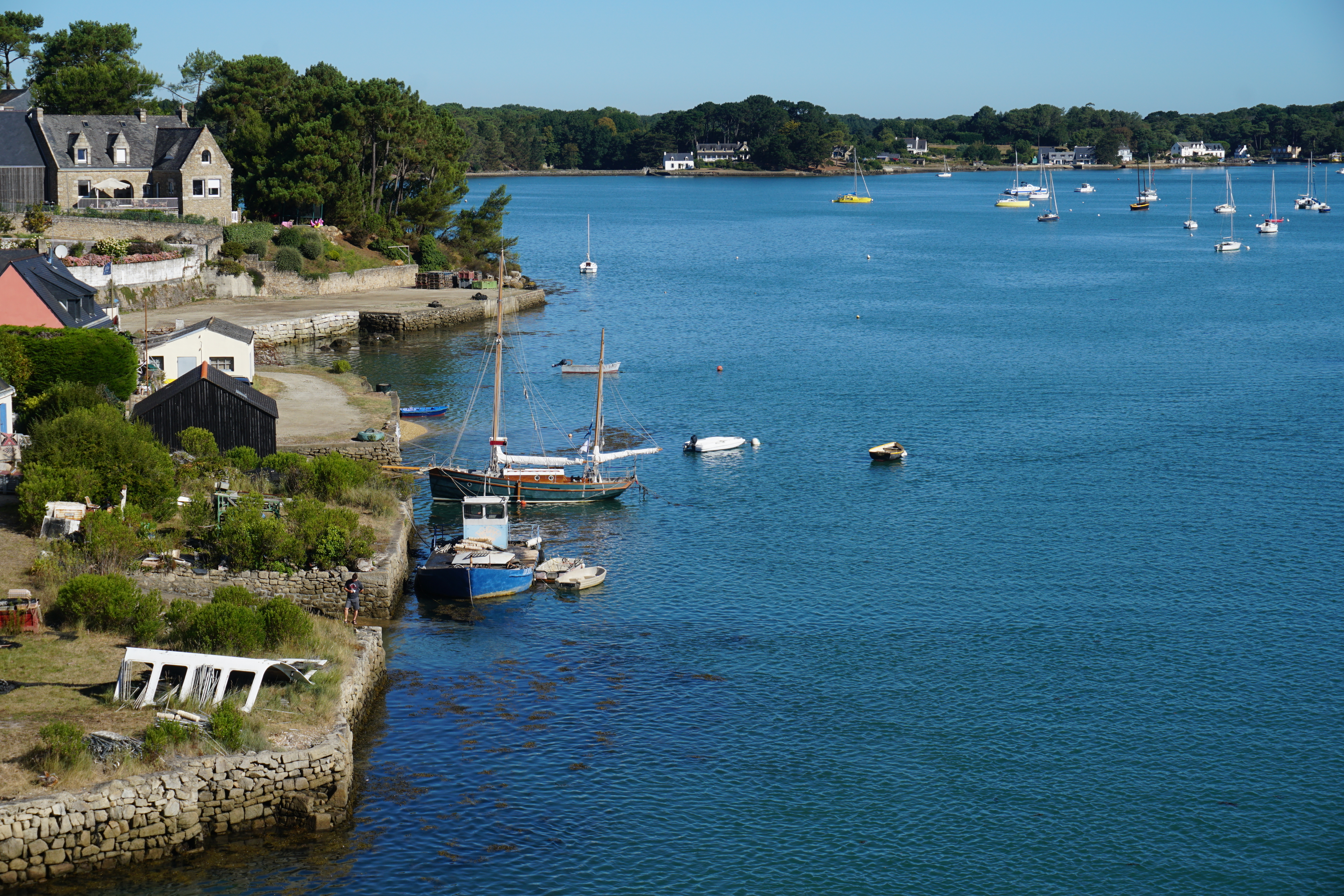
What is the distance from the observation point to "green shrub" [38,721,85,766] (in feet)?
88.9

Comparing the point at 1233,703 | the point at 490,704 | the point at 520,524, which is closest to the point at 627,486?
the point at 520,524

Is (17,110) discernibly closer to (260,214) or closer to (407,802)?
(260,214)

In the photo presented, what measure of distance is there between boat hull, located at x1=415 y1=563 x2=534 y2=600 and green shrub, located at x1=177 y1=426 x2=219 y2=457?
10.2 meters

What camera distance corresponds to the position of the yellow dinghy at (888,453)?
64.0 metres

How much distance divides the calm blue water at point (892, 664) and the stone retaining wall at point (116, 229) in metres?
23.2

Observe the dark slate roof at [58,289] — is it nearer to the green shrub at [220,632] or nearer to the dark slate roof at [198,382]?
the dark slate roof at [198,382]

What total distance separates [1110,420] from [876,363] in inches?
814

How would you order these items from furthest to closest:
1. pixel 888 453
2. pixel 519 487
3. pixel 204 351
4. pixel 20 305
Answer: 1. pixel 888 453
2. pixel 204 351
3. pixel 20 305
4. pixel 519 487

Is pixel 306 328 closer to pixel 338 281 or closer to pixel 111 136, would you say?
pixel 338 281

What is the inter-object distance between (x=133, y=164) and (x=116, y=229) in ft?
36.2

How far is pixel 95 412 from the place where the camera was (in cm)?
4653

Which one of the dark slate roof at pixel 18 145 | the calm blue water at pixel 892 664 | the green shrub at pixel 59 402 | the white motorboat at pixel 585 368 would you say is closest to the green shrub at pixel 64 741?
the calm blue water at pixel 892 664

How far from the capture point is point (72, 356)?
54.2 meters

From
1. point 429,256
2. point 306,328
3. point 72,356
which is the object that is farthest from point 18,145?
point 72,356
